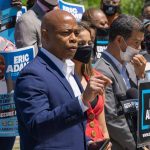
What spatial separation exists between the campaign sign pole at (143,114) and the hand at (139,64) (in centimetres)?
58

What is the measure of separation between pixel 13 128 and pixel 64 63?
85.2 inches

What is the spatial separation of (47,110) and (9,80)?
2.31 metres

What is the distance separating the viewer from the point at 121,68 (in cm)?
516

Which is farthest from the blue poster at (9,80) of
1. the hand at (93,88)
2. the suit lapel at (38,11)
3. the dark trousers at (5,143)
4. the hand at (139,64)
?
the hand at (93,88)

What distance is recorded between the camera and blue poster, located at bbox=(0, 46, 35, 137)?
5.77 m

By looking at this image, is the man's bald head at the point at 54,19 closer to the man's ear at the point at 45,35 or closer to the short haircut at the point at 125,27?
the man's ear at the point at 45,35

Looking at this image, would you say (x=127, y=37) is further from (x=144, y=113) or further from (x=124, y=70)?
(x=144, y=113)

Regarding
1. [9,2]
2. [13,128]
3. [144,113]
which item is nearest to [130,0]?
[9,2]

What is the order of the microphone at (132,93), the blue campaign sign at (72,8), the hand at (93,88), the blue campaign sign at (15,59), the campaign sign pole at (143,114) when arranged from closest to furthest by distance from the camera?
the hand at (93,88), the campaign sign pole at (143,114), the microphone at (132,93), the blue campaign sign at (15,59), the blue campaign sign at (72,8)

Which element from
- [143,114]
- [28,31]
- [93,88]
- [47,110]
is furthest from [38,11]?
[93,88]

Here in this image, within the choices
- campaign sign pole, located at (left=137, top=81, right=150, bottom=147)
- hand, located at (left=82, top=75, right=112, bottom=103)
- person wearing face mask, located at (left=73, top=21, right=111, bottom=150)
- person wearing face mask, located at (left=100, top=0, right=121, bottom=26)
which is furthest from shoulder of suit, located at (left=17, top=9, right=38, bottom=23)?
hand, located at (left=82, top=75, right=112, bottom=103)

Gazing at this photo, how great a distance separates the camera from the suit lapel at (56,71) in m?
3.73

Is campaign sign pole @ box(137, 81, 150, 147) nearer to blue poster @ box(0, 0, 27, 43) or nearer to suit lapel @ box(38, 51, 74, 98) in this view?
suit lapel @ box(38, 51, 74, 98)

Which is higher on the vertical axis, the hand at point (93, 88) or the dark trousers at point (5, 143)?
the hand at point (93, 88)
